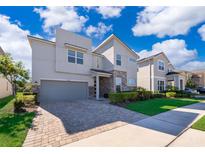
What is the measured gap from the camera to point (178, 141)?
16.1ft

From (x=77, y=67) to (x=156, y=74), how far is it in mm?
14309

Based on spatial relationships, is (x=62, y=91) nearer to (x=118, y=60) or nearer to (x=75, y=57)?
(x=75, y=57)

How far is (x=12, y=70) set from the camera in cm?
945

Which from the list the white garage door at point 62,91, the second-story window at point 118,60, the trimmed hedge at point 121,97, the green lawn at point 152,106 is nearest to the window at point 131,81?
the second-story window at point 118,60

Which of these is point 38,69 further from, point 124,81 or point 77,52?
point 124,81

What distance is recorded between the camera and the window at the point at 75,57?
15297mm

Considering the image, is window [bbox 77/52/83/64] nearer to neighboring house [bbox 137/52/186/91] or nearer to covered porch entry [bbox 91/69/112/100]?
covered porch entry [bbox 91/69/112/100]

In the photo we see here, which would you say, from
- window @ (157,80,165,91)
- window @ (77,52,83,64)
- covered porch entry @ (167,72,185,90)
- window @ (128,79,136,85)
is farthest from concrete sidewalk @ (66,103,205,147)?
covered porch entry @ (167,72,185,90)

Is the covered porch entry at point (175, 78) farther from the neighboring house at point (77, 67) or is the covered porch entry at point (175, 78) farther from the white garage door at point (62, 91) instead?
the white garage door at point (62, 91)

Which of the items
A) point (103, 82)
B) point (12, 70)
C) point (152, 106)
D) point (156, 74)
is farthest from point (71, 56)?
point (156, 74)

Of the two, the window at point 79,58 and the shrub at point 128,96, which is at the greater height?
the window at point 79,58

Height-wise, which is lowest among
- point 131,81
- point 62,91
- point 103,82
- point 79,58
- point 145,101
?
point 145,101
